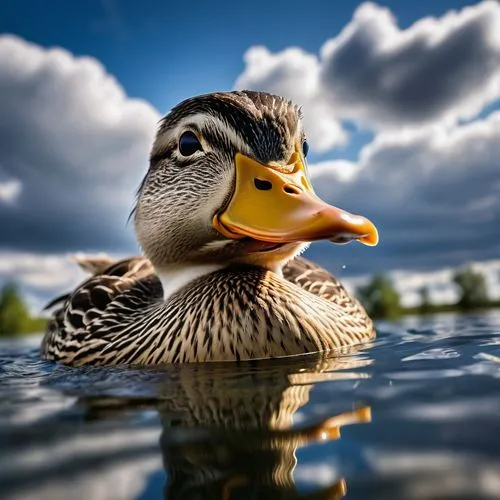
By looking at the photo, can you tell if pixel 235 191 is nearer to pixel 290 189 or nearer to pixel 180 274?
pixel 290 189

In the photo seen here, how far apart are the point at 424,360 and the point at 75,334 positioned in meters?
3.48

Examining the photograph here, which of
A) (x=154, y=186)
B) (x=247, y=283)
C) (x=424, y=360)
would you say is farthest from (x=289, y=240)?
(x=154, y=186)

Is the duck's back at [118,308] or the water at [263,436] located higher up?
the duck's back at [118,308]

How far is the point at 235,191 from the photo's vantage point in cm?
480

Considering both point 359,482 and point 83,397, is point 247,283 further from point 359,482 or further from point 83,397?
point 359,482

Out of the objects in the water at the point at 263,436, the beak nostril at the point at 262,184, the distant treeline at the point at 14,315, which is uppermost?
the distant treeline at the point at 14,315

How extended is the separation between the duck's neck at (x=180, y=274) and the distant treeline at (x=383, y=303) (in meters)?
48.8

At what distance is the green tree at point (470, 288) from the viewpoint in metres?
67.6

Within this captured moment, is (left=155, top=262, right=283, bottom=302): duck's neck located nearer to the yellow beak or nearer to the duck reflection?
the yellow beak

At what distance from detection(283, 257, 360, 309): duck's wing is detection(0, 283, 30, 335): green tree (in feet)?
172

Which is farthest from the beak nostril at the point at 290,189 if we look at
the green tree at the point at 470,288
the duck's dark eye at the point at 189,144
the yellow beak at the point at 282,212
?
the green tree at the point at 470,288

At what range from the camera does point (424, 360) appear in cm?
422

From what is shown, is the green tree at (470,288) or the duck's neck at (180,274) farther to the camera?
the green tree at (470,288)

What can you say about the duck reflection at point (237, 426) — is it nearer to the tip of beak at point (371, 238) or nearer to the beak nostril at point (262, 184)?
the tip of beak at point (371, 238)
